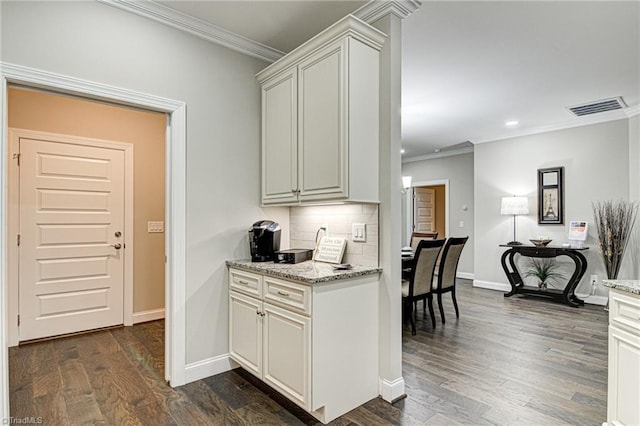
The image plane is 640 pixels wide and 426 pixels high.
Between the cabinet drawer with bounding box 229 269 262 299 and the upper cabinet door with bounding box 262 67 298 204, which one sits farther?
the upper cabinet door with bounding box 262 67 298 204

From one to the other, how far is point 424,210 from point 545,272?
11.0 ft

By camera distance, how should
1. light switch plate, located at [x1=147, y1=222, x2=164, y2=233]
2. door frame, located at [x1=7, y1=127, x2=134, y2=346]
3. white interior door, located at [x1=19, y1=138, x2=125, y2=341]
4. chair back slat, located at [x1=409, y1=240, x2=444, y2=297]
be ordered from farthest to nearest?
1. light switch plate, located at [x1=147, y1=222, x2=164, y2=233]
2. chair back slat, located at [x1=409, y1=240, x2=444, y2=297]
3. white interior door, located at [x1=19, y1=138, x2=125, y2=341]
4. door frame, located at [x1=7, y1=127, x2=134, y2=346]

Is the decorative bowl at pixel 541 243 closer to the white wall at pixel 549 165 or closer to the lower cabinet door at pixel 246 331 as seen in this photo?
the white wall at pixel 549 165

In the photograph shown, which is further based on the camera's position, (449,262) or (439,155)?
(439,155)

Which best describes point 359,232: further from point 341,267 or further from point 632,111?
point 632,111

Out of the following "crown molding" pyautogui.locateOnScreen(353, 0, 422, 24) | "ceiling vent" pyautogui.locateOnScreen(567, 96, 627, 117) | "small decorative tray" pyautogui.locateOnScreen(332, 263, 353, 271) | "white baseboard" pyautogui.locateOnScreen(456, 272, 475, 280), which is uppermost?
"crown molding" pyautogui.locateOnScreen(353, 0, 422, 24)

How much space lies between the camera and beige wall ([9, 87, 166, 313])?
3682mm

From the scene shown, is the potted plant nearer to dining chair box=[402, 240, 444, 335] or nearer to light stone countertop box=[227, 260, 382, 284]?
dining chair box=[402, 240, 444, 335]

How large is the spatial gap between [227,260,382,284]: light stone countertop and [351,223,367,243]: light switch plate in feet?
0.66

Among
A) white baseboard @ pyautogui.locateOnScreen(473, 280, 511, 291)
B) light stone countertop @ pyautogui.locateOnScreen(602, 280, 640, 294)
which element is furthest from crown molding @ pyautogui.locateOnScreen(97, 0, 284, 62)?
white baseboard @ pyautogui.locateOnScreen(473, 280, 511, 291)

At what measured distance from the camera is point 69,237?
3605 mm

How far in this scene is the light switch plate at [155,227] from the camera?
4.16 metres

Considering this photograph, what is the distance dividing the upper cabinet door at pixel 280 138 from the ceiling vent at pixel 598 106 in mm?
3920

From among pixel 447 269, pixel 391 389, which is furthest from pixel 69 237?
pixel 447 269
